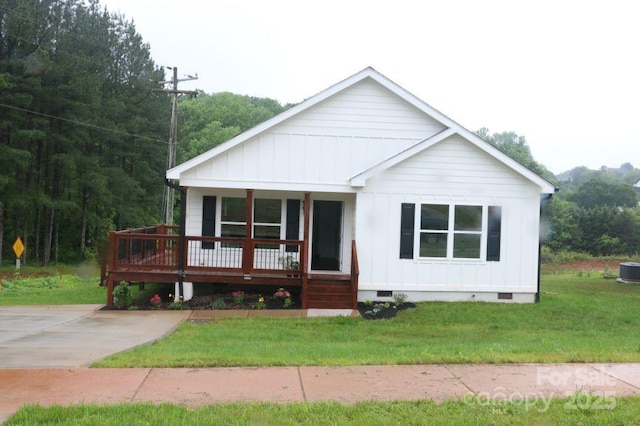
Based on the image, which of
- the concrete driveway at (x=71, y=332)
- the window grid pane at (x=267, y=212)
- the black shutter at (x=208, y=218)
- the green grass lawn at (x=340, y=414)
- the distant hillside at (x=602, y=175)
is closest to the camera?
the green grass lawn at (x=340, y=414)

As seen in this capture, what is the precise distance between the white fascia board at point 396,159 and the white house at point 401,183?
27 millimetres

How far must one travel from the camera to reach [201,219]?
1517 cm

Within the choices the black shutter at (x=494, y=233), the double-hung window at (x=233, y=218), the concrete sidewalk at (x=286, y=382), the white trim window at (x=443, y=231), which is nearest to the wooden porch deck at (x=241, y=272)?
the double-hung window at (x=233, y=218)

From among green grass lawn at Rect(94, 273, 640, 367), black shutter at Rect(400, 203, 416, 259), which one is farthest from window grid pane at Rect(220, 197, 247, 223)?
black shutter at Rect(400, 203, 416, 259)

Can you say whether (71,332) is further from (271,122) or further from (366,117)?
(366,117)

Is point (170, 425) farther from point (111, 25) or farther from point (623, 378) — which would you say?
point (111, 25)

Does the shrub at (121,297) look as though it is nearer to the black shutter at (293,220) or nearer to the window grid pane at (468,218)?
the black shutter at (293,220)

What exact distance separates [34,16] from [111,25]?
9128mm

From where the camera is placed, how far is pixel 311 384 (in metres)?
5.97

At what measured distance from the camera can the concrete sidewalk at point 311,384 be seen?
18.0ft

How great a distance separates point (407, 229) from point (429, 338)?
4.27m

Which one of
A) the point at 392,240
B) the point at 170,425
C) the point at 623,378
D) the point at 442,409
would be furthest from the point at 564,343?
the point at 170,425

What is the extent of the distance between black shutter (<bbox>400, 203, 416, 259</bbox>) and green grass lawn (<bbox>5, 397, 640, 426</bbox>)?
8.75 metres

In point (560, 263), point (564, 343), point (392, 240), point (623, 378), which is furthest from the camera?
point (560, 263)
